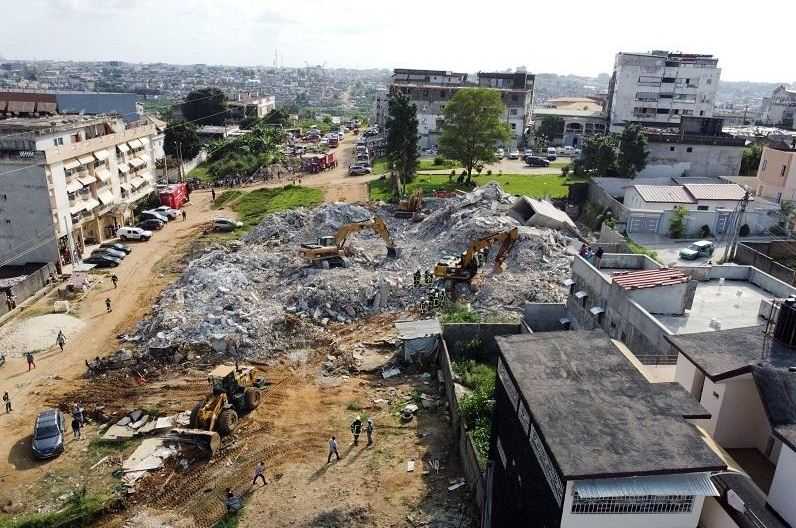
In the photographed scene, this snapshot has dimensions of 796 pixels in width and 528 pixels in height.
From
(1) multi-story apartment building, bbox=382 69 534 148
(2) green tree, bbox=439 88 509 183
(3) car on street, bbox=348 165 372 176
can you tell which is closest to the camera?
(2) green tree, bbox=439 88 509 183

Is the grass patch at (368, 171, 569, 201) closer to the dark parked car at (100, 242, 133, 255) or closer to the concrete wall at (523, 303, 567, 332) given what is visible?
the dark parked car at (100, 242, 133, 255)

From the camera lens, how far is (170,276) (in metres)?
38.6

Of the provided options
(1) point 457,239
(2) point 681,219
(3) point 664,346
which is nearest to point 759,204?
(2) point 681,219

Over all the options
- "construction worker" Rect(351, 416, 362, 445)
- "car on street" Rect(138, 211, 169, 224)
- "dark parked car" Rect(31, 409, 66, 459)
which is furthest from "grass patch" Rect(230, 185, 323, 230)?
"construction worker" Rect(351, 416, 362, 445)

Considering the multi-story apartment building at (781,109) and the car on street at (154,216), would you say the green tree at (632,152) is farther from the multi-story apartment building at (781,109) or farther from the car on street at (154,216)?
the multi-story apartment building at (781,109)

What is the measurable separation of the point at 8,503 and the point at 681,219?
41.8 metres

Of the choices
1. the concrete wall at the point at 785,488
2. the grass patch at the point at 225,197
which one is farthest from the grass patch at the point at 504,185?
the concrete wall at the point at 785,488

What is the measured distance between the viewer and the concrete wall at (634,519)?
35.0ft

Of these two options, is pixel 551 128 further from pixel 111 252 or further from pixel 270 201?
pixel 111 252

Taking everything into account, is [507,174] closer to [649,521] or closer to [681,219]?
[681,219]

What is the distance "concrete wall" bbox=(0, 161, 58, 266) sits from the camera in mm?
38219

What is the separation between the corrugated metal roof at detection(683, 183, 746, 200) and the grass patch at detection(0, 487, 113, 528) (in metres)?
44.2

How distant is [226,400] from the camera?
22.5m

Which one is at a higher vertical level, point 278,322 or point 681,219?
point 681,219
